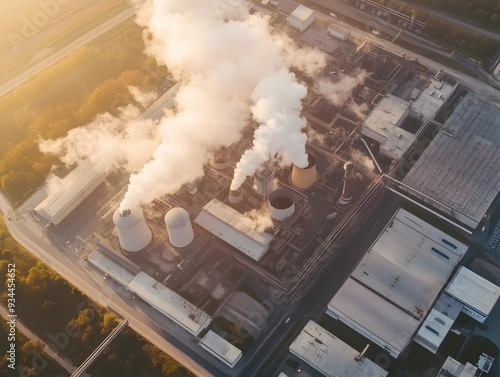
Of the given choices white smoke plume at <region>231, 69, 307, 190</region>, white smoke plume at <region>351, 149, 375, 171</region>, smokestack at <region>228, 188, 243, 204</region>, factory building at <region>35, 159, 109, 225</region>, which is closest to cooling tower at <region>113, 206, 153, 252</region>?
smokestack at <region>228, 188, 243, 204</region>

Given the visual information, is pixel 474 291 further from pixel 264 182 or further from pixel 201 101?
pixel 201 101

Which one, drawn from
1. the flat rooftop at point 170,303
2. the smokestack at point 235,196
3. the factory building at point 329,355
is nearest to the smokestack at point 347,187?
the smokestack at point 235,196

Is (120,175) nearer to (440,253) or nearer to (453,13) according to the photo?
(440,253)

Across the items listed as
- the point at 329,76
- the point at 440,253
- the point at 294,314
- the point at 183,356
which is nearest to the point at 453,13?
the point at 329,76

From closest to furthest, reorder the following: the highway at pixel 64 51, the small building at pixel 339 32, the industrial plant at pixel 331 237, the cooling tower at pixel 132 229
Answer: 1. the industrial plant at pixel 331 237
2. the cooling tower at pixel 132 229
3. the small building at pixel 339 32
4. the highway at pixel 64 51

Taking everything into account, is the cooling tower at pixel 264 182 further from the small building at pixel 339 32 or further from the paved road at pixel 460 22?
the paved road at pixel 460 22

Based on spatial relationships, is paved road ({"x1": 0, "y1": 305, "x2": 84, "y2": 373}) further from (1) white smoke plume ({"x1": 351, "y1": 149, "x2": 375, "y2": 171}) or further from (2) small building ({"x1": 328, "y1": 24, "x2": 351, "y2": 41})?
(2) small building ({"x1": 328, "y1": 24, "x2": 351, "y2": 41})
